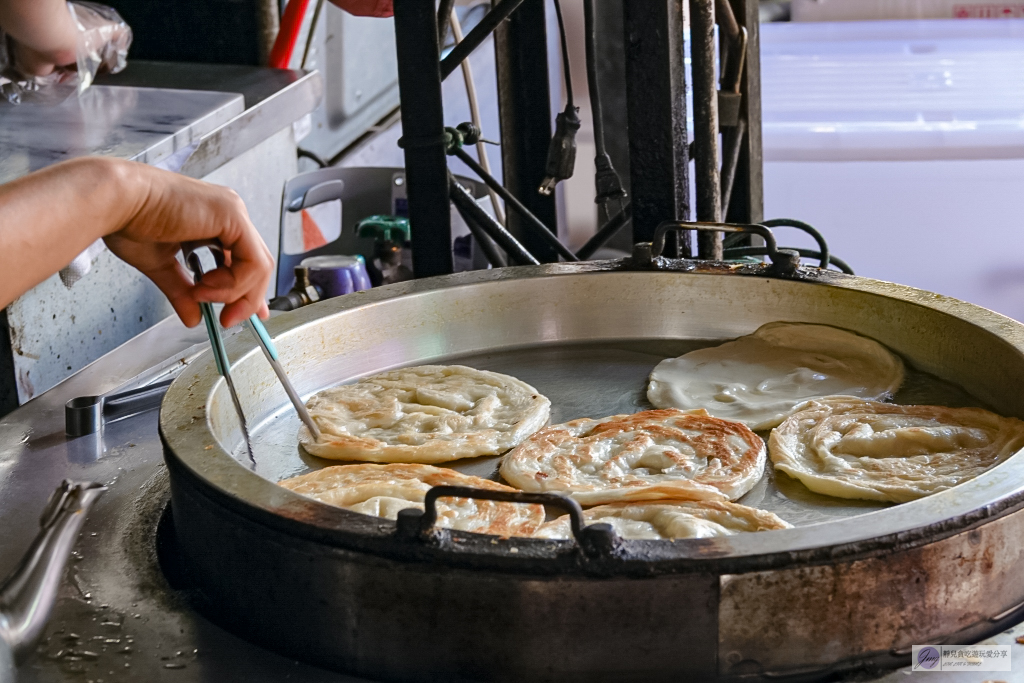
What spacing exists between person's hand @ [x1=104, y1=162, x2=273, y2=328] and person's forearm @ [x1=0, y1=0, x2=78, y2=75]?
1.80m

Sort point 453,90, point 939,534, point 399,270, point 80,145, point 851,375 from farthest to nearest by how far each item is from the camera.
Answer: point 453,90
point 399,270
point 80,145
point 851,375
point 939,534

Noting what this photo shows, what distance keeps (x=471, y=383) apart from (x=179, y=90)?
1.99 meters

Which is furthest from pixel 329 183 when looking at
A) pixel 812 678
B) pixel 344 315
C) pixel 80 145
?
pixel 812 678

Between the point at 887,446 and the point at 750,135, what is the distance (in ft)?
4.15

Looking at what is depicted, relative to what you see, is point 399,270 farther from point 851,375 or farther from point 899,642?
point 899,642

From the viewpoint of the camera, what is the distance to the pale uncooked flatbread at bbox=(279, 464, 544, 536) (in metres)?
1.33

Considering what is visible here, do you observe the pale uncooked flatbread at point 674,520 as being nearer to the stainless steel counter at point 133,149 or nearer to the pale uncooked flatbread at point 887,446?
the pale uncooked flatbread at point 887,446

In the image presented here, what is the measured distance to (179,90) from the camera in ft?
10.9

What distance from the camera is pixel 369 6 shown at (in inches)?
84.9

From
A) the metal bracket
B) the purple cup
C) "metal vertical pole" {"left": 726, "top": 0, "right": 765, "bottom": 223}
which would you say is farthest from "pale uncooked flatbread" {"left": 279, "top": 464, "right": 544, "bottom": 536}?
"metal vertical pole" {"left": 726, "top": 0, "right": 765, "bottom": 223}

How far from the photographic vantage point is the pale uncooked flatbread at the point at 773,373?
1.76m

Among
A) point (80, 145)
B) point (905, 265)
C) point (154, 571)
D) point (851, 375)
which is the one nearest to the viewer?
point (154, 571)

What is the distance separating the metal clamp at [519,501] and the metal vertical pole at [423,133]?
1163 millimetres

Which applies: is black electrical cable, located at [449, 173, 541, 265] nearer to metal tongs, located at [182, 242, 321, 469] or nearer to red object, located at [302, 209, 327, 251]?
metal tongs, located at [182, 242, 321, 469]
